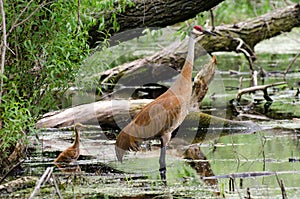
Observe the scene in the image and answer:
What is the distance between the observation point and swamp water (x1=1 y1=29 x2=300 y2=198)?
18.5 ft

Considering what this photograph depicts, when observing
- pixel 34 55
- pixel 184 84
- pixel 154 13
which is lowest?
pixel 184 84

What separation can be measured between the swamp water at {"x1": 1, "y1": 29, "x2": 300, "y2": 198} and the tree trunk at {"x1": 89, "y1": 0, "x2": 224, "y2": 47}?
144 cm

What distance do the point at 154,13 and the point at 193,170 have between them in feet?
7.51

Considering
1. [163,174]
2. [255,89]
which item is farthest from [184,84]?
[255,89]

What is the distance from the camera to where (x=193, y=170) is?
666 centimetres

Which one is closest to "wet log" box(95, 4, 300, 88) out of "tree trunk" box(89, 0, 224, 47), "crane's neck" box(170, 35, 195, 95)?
"tree trunk" box(89, 0, 224, 47)

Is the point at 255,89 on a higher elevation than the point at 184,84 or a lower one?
lower

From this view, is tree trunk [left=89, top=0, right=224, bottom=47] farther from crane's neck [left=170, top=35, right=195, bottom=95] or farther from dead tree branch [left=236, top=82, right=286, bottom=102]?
dead tree branch [left=236, top=82, right=286, bottom=102]

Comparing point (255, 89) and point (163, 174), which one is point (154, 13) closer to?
point (163, 174)

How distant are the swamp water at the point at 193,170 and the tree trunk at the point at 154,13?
4.71ft

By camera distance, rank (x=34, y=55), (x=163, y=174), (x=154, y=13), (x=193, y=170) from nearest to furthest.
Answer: (x=34, y=55)
(x=163, y=174)
(x=193, y=170)
(x=154, y=13)

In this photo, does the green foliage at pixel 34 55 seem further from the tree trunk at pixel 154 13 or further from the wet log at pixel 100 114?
the wet log at pixel 100 114

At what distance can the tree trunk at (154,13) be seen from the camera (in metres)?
7.91

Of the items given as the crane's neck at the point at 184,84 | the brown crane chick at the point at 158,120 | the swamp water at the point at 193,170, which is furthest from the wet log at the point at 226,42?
the brown crane chick at the point at 158,120
